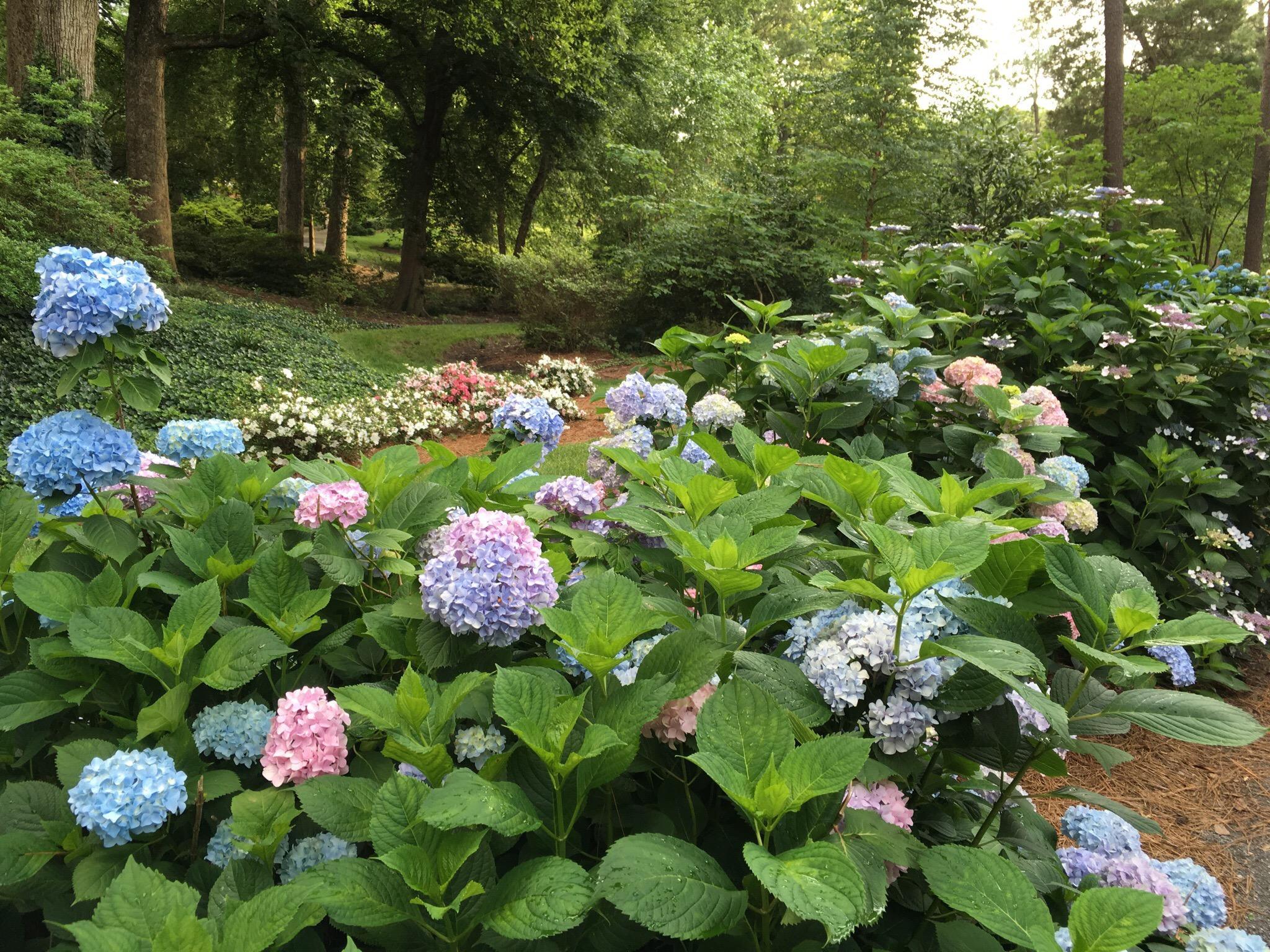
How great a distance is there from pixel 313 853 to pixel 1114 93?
13050 millimetres

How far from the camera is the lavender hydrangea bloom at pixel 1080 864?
4.15ft

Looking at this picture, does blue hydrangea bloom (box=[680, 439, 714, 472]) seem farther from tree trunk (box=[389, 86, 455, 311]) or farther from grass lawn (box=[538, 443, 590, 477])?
tree trunk (box=[389, 86, 455, 311])

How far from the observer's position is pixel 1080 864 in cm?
128

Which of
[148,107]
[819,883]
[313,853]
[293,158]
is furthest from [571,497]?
[293,158]

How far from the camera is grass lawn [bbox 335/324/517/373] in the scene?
1242 cm

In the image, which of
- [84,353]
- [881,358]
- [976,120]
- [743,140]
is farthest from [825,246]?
[84,353]

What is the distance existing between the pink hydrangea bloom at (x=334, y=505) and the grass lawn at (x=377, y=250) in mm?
22653

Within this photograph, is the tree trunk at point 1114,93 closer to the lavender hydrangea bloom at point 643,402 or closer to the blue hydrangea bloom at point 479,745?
the lavender hydrangea bloom at point 643,402

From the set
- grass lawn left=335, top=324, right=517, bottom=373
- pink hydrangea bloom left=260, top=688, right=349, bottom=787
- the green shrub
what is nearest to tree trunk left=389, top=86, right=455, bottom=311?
grass lawn left=335, top=324, right=517, bottom=373

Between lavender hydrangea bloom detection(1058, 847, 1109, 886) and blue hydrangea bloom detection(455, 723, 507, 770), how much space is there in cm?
91

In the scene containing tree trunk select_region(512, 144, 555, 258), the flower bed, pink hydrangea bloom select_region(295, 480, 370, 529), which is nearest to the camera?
the flower bed

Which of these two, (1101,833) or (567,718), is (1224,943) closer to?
(1101,833)

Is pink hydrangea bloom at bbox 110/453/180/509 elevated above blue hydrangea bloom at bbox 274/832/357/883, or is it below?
above

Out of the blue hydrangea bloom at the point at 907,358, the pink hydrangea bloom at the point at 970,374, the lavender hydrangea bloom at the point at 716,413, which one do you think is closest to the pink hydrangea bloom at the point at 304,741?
the lavender hydrangea bloom at the point at 716,413
